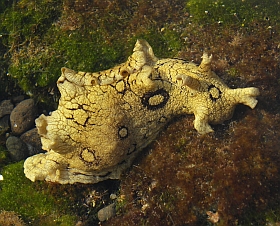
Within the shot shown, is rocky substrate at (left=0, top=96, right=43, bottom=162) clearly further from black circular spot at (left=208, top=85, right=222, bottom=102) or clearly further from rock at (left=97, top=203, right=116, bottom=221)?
black circular spot at (left=208, top=85, right=222, bottom=102)

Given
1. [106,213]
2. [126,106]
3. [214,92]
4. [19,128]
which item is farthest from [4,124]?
[214,92]

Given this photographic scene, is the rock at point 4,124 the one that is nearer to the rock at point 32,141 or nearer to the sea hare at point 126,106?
the rock at point 32,141

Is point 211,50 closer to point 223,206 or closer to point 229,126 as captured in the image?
point 229,126

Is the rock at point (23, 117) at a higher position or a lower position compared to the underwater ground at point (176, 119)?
lower

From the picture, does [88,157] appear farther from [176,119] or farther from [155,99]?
[176,119]

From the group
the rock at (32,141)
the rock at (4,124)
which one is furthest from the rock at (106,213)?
the rock at (4,124)

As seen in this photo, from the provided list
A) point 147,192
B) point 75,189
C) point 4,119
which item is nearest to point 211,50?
point 147,192
